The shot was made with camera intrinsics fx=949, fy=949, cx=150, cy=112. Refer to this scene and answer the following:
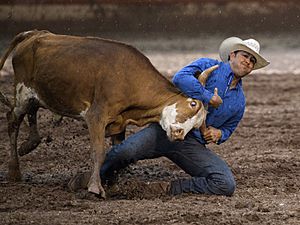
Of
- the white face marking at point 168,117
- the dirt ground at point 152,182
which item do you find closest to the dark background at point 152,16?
the dirt ground at point 152,182

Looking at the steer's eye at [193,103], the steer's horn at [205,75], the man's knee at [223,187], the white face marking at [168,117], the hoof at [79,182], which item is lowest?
the hoof at [79,182]

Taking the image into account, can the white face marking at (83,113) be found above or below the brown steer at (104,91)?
below

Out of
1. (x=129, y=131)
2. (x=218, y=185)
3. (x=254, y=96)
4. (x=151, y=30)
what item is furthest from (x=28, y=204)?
(x=151, y=30)

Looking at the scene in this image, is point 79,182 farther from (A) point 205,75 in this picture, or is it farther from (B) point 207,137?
(A) point 205,75

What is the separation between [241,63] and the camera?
763cm

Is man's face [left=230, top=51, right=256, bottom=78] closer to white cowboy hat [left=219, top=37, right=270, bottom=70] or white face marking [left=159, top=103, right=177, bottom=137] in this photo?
white cowboy hat [left=219, top=37, right=270, bottom=70]

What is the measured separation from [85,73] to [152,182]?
1.11 m

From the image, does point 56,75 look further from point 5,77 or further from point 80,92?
point 5,77

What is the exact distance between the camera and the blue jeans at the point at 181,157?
25.2 ft

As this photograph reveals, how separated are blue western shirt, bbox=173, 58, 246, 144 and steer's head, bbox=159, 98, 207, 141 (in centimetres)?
8

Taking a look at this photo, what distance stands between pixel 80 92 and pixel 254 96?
672 cm

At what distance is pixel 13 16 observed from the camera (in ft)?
48.9

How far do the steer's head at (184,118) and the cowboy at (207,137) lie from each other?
116 millimetres

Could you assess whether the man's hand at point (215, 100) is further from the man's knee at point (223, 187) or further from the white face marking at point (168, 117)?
the man's knee at point (223, 187)
